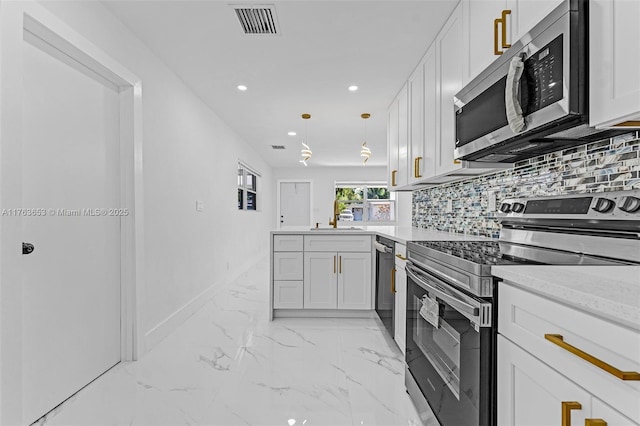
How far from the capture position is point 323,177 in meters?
9.62

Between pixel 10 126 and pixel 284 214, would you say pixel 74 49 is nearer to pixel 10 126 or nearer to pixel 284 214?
pixel 10 126

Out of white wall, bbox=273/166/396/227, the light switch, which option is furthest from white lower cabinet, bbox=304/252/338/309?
white wall, bbox=273/166/396/227

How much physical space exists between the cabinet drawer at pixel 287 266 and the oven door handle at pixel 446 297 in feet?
5.41

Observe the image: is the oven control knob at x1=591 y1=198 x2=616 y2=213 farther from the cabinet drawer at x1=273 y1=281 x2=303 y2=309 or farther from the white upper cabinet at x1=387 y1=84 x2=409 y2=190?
the cabinet drawer at x1=273 y1=281 x2=303 y2=309

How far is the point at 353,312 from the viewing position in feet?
11.2

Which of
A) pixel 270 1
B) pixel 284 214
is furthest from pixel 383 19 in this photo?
pixel 284 214

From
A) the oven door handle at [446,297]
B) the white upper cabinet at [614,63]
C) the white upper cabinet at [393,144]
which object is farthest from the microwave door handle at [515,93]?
the white upper cabinet at [393,144]

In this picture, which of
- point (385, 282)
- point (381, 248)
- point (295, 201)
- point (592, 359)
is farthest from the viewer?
point (295, 201)

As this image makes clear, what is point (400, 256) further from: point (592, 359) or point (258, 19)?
point (258, 19)

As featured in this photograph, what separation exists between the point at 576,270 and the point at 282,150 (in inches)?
252

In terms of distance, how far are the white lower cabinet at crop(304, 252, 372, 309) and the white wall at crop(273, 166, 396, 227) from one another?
6.17m

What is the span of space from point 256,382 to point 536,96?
2084mm

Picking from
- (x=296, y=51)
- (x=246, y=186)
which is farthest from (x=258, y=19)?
(x=246, y=186)

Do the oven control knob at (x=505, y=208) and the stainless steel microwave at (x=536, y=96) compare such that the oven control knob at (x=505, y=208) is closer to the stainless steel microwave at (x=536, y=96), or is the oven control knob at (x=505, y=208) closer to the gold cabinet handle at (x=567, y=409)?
the stainless steel microwave at (x=536, y=96)
